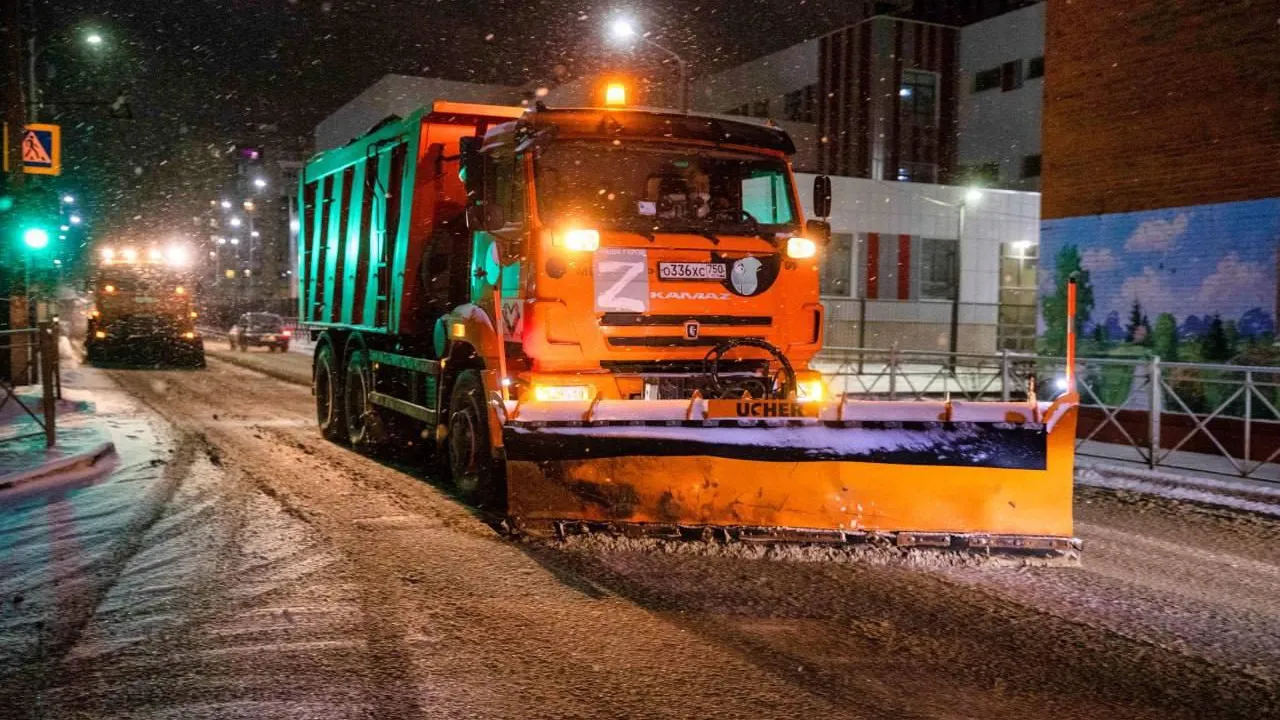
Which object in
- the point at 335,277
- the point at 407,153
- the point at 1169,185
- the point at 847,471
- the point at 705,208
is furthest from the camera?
the point at 1169,185

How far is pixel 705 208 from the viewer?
341 inches

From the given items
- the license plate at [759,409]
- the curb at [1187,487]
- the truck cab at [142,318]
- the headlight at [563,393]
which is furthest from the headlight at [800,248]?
the truck cab at [142,318]

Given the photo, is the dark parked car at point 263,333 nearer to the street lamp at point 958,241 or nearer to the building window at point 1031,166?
the street lamp at point 958,241

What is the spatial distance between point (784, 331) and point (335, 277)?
6.84 meters

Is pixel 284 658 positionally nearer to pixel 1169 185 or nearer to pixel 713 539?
pixel 713 539

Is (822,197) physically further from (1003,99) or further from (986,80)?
(986,80)

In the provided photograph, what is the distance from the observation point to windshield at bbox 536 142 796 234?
832 cm

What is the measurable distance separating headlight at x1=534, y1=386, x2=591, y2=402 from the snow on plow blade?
0.49 metres

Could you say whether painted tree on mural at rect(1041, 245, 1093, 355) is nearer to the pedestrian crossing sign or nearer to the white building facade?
the pedestrian crossing sign

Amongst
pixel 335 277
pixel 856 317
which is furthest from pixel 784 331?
pixel 856 317

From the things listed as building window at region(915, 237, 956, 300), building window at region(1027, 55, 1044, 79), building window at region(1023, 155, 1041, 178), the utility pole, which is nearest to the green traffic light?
the utility pole

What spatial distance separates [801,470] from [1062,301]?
35.8 feet

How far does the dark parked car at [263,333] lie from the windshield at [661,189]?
114 feet

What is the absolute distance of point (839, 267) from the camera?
35.5 meters
